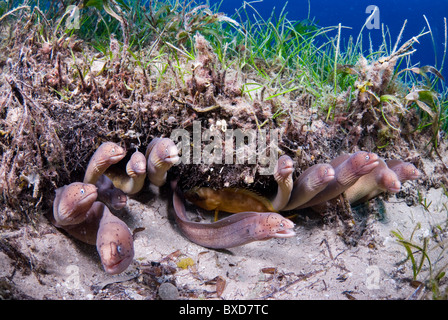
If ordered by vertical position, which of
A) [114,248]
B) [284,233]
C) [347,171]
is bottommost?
[114,248]

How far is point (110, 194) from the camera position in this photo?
9.29 ft

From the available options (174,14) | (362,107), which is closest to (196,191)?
(362,107)

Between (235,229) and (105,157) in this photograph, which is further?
(235,229)

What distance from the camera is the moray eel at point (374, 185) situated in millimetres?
2691

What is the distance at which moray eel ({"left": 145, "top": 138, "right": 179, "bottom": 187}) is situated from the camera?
2465 mm

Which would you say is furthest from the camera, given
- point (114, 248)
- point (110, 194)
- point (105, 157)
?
point (110, 194)

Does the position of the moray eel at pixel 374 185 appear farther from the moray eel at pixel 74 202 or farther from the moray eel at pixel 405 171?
the moray eel at pixel 74 202

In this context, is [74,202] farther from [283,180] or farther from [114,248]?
[283,180]

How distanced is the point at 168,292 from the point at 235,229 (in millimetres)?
827

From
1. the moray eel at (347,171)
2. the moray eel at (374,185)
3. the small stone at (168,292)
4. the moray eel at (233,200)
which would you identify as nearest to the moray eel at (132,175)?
the moray eel at (233,200)

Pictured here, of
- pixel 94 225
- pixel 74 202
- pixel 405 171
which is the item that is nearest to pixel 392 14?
pixel 405 171

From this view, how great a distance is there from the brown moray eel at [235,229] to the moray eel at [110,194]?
0.58 m
